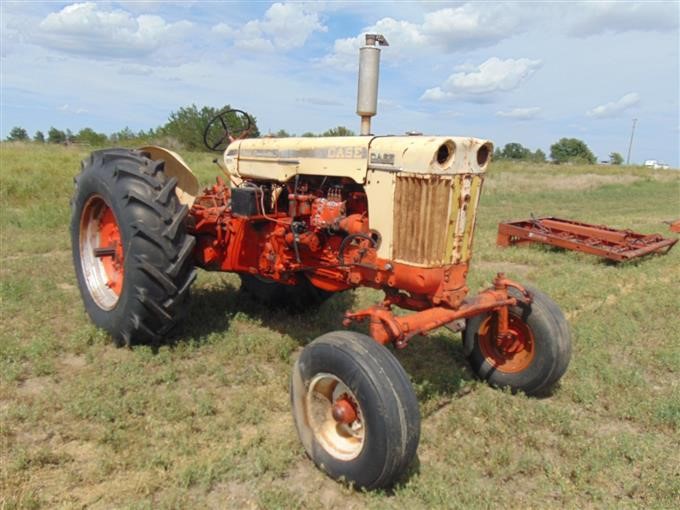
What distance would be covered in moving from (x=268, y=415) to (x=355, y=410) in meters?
0.82

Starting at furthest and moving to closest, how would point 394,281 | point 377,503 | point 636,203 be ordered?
point 636,203 < point 394,281 < point 377,503

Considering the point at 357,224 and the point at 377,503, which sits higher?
the point at 357,224

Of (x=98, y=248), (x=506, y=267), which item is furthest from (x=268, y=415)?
(x=506, y=267)

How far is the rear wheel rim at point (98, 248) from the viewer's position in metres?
4.75

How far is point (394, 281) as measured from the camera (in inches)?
135

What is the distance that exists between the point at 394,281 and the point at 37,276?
4.59 m

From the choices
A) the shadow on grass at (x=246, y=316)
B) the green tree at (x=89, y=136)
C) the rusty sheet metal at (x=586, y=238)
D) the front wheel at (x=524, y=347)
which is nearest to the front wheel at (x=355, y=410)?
the front wheel at (x=524, y=347)

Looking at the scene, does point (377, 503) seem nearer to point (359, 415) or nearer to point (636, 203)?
point (359, 415)

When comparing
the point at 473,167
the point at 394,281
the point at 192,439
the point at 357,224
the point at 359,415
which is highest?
the point at 473,167

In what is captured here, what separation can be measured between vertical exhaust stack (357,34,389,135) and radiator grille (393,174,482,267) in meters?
0.70

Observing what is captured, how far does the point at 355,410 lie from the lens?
2930 mm

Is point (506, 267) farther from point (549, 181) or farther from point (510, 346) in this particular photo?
point (549, 181)

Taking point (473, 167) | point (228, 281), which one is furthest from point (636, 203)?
point (473, 167)

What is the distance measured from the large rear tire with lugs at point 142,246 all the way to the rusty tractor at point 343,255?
0.4 inches
